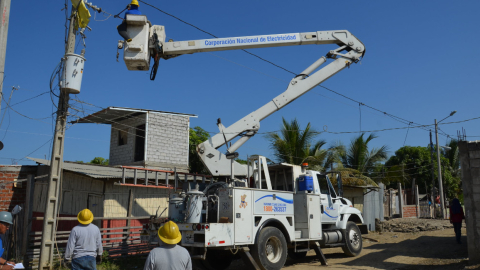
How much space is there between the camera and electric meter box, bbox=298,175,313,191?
11.1m

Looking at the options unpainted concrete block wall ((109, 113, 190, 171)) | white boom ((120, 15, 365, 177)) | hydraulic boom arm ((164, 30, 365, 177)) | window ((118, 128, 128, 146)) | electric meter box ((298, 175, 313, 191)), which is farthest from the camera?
window ((118, 128, 128, 146))

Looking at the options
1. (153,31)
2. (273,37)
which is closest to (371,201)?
(273,37)

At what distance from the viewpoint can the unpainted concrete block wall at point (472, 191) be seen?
9984mm

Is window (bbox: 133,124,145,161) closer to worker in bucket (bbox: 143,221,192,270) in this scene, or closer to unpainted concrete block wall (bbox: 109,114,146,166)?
unpainted concrete block wall (bbox: 109,114,146,166)

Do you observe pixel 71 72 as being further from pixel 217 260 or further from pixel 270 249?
pixel 270 249

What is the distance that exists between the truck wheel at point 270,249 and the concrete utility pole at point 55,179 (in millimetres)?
4724

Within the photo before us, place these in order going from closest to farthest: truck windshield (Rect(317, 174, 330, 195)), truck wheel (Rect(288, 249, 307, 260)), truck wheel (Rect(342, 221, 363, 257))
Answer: truck windshield (Rect(317, 174, 330, 195))
truck wheel (Rect(342, 221, 363, 257))
truck wheel (Rect(288, 249, 307, 260))

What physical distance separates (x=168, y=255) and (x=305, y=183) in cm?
756

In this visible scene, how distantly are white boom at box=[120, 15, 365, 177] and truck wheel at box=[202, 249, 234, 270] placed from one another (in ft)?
6.84

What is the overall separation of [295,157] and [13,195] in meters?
13.3

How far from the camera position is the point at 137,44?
9.46 meters

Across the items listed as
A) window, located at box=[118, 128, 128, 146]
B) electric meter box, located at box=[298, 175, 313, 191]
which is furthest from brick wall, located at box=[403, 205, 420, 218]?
window, located at box=[118, 128, 128, 146]

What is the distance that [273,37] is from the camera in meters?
11.8

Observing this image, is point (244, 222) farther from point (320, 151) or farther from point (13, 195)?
point (320, 151)
